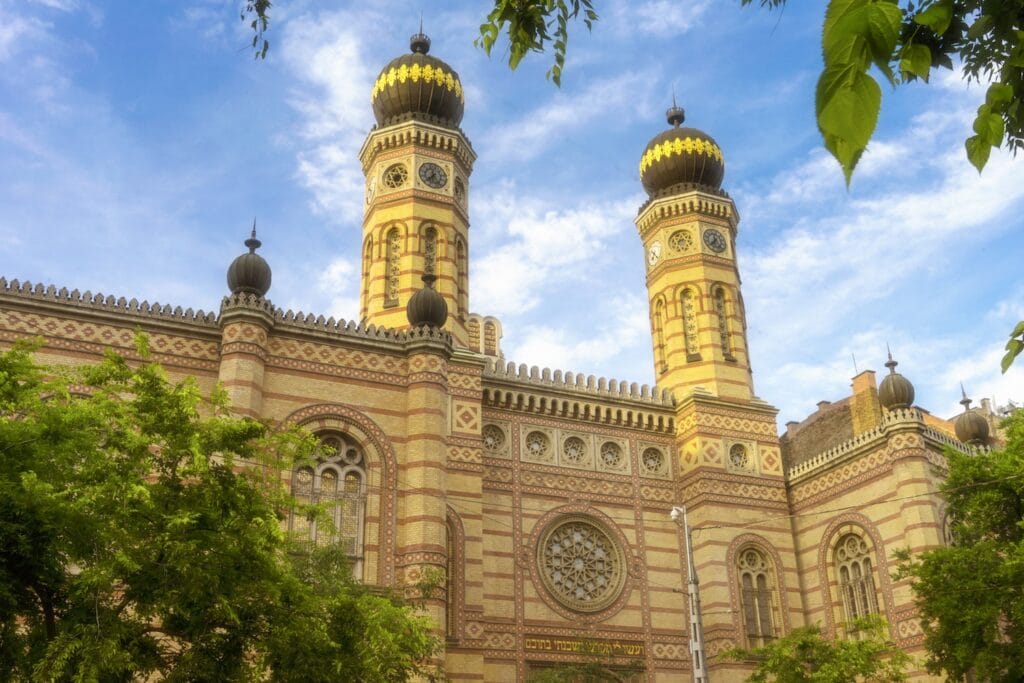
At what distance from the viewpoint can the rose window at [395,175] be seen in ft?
82.3

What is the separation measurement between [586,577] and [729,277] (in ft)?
30.2

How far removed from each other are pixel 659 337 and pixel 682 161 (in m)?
5.03

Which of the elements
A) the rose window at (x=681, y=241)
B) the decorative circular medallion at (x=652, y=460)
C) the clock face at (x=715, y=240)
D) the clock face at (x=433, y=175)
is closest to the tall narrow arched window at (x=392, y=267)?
the clock face at (x=433, y=175)

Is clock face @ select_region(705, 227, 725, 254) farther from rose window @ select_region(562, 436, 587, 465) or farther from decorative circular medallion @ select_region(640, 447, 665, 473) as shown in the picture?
rose window @ select_region(562, 436, 587, 465)

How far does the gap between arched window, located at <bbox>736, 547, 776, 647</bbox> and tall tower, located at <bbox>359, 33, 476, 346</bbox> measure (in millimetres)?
8568

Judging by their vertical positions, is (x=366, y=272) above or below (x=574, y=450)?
above

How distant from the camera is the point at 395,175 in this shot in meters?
25.2

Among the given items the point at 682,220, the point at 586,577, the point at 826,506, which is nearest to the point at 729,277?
the point at 682,220

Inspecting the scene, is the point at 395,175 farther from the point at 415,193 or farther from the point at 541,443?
the point at 541,443

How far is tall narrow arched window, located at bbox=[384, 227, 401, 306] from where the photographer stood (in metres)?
24.3

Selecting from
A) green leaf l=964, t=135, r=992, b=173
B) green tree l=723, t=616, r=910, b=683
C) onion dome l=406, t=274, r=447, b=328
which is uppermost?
onion dome l=406, t=274, r=447, b=328

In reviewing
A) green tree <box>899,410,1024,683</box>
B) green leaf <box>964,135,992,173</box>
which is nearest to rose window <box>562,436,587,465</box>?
green tree <box>899,410,1024,683</box>

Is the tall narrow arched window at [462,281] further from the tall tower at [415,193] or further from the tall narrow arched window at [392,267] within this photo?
the tall narrow arched window at [392,267]

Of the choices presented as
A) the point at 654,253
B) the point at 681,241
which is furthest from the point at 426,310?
the point at 681,241
